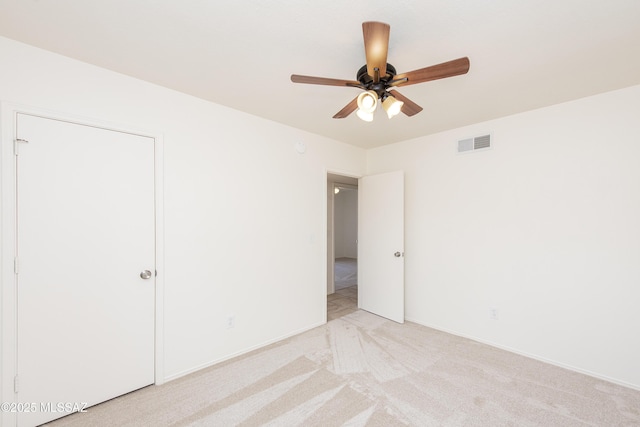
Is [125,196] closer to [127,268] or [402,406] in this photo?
[127,268]

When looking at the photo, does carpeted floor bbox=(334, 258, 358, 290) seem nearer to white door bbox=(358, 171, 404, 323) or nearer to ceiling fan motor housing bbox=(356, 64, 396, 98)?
white door bbox=(358, 171, 404, 323)

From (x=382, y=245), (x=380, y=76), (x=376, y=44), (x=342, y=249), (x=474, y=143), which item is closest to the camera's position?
(x=376, y=44)

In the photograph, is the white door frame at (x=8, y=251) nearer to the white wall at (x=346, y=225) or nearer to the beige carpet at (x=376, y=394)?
the beige carpet at (x=376, y=394)

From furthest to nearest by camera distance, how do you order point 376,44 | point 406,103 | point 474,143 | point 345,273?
1. point 345,273
2. point 474,143
3. point 406,103
4. point 376,44

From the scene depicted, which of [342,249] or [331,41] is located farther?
[342,249]

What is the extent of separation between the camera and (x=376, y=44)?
4.24 ft

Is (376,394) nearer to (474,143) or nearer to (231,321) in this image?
(231,321)

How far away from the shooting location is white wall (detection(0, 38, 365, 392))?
73.0 inches

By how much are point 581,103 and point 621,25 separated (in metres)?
1.18

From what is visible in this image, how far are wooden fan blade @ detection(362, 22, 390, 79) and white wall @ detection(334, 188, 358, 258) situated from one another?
7.76 metres

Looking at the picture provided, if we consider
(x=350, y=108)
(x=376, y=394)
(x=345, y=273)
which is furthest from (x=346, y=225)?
A: (x=350, y=108)

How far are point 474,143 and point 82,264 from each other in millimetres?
3923

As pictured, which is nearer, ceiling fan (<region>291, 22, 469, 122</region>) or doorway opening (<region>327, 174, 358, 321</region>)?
ceiling fan (<region>291, 22, 469, 122</region>)

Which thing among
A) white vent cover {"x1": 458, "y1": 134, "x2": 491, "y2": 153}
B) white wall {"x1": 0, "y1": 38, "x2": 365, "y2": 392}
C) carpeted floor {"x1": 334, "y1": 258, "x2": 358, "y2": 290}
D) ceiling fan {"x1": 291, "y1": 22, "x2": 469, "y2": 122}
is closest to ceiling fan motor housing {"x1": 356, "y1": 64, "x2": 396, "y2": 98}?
ceiling fan {"x1": 291, "y1": 22, "x2": 469, "y2": 122}
